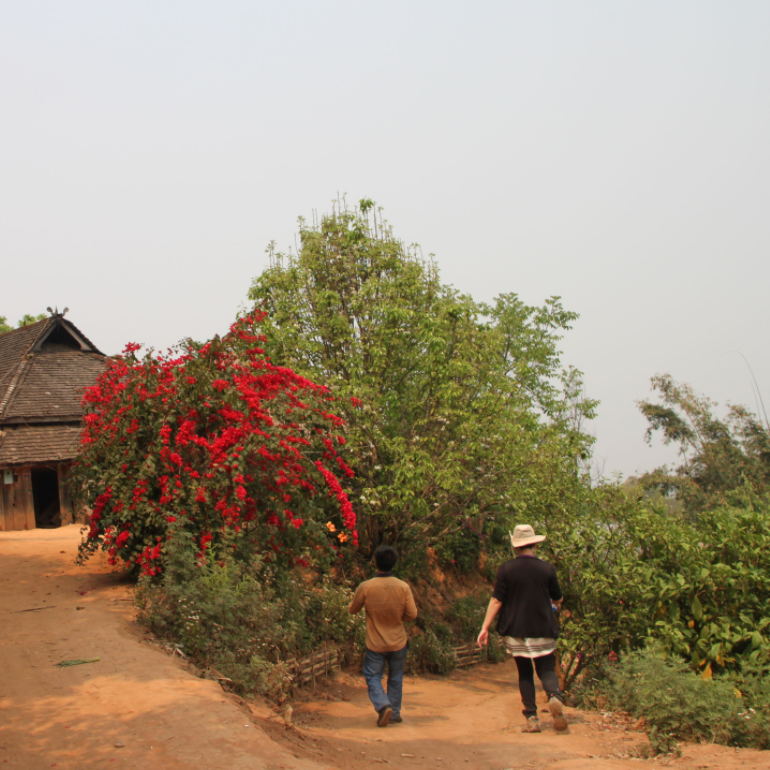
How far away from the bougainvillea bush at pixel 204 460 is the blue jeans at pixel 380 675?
2.95 m

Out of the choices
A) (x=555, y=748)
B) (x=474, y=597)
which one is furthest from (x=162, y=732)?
(x=474, y=597)

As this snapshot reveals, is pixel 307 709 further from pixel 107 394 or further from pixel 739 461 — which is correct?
pixel 739 461

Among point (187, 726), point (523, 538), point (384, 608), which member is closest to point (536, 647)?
point (523, 538)

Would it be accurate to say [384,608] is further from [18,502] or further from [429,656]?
[18,502]

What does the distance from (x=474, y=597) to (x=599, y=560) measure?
10.4 metres

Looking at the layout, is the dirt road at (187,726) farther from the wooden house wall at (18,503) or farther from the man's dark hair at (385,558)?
the wooden house wall at (18,503)

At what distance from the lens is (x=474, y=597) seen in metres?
17.6

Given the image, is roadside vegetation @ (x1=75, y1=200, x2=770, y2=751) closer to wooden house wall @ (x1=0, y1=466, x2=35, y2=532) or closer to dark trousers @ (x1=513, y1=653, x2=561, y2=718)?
dark trousers @ (x1=513, y1=653, x2=561, y2=718)

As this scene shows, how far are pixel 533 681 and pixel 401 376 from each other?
845 cm

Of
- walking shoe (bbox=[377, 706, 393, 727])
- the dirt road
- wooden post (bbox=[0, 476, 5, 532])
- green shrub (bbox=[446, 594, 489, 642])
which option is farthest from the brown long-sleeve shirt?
wooden post (bbox=[0, 476, 5, 532])

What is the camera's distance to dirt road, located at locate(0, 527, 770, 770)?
15.3 ft

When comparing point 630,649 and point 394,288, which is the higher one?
point 394,288

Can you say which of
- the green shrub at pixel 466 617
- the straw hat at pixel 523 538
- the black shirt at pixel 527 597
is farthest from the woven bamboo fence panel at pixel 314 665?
the green shrub at pixel 466 617

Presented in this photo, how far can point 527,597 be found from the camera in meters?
5.91
